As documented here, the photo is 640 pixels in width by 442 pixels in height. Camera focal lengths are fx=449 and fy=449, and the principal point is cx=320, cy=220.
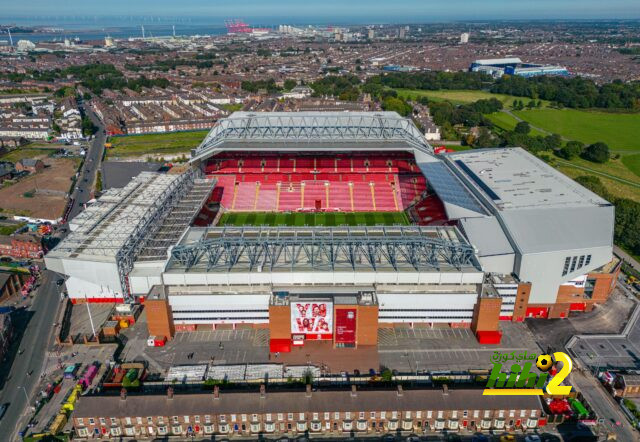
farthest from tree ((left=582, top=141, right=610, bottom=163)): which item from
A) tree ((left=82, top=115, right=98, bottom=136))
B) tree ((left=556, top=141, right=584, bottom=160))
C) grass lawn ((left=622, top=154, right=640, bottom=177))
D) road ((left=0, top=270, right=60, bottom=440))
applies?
tree ((left=82, top=115, right=98, bottom=136))

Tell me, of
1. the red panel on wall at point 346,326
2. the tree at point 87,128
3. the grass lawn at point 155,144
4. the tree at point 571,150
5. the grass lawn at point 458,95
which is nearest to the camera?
the red panel on wall at point 346,326

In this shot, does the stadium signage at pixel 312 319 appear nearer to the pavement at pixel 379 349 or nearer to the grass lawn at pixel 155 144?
the pavement at pixel 379 349

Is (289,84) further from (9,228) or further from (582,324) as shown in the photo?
(582,324)

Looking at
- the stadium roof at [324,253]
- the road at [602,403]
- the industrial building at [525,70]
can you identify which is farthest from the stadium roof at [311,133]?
the industrial building at [525,70]

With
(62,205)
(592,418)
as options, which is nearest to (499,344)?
(592,418)

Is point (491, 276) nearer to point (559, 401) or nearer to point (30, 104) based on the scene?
point (559, 401)

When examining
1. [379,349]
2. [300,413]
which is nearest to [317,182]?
[379,349]

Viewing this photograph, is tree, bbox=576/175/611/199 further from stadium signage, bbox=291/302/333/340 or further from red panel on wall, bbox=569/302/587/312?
stadium signage, bbox=291/302/333/340
